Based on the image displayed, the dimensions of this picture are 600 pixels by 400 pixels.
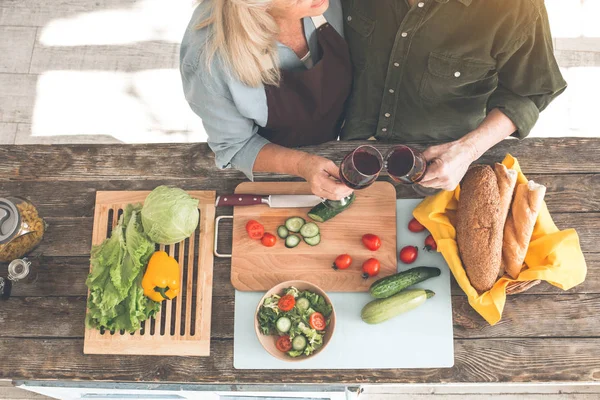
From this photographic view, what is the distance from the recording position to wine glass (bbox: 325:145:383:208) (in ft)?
5.07

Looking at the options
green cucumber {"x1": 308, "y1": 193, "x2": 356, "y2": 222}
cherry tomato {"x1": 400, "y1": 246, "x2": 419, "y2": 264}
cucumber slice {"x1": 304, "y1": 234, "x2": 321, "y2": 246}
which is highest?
green cucumber {"x1": 308, "y1": 193, "x2": 356, "y2": 222}

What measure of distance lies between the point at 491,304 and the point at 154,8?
289cm

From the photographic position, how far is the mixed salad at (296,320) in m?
1.66

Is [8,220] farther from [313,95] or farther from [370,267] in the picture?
[370,267]

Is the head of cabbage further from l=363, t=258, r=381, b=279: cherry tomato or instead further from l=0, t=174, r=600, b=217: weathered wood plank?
l=363, t=258, r=381, b=279: cherry tomato

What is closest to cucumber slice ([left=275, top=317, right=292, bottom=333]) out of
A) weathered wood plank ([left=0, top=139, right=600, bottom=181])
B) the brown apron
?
weathered wood plank ([left=0, top=139, right=600, bottom=181])

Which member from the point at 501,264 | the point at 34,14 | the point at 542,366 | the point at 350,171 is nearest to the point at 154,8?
the point at 34,14

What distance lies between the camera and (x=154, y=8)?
3547mm

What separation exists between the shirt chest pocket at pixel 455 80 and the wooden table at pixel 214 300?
230mm

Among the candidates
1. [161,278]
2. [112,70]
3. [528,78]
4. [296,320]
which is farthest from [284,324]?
[112,70]

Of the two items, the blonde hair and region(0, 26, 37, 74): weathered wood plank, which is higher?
region(0, 26, 37, 74): weathered wood plank

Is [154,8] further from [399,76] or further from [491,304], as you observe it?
[491,304]

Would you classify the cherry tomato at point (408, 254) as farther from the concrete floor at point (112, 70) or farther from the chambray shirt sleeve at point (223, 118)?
the concrete floor at point (112, 70)

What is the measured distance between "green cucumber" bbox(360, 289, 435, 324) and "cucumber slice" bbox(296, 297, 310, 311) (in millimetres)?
193
